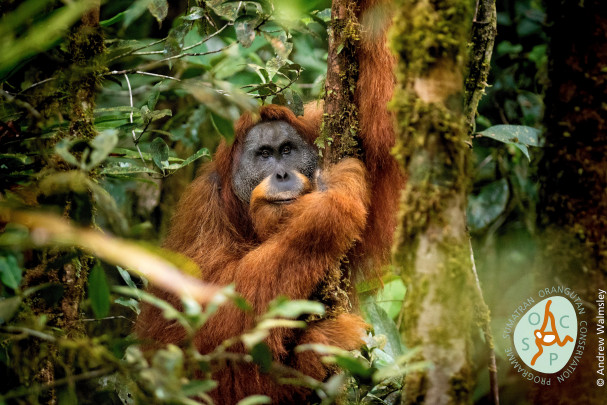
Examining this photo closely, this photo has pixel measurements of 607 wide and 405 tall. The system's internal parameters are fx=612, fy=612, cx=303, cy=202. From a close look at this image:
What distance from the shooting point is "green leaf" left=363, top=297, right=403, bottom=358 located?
165 inches

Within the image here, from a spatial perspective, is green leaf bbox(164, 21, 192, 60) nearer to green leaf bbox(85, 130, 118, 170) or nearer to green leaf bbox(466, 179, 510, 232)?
green leaf bbox(85, 130, 118, 170)

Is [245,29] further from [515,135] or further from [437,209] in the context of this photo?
[515,135]

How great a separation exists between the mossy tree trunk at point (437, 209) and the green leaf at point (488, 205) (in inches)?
134

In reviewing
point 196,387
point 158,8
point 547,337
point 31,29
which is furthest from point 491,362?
point 31,29

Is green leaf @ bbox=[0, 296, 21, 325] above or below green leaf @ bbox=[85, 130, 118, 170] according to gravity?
below

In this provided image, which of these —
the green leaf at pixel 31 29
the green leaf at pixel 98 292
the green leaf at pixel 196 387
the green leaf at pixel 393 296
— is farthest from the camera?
the green leaf at pixel 393 296

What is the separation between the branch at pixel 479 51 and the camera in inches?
117

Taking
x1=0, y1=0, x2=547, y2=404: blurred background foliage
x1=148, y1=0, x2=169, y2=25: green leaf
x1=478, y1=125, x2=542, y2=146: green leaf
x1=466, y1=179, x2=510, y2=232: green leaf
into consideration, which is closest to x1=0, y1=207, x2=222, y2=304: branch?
x1=0, y1=0, x2=547, y2=404: blurred background foliage

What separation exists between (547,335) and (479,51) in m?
1.40

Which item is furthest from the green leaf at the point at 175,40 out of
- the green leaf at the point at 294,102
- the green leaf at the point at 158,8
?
the green leaf at the point at 294,102

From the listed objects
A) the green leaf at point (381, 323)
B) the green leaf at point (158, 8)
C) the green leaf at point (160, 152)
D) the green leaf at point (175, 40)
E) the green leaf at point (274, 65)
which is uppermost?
the green leaf at point (158, 8)

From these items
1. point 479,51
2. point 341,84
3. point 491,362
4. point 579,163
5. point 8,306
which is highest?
point 479,51

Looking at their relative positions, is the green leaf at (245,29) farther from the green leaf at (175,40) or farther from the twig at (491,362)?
the twig at (491,362)

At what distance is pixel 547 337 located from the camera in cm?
250
